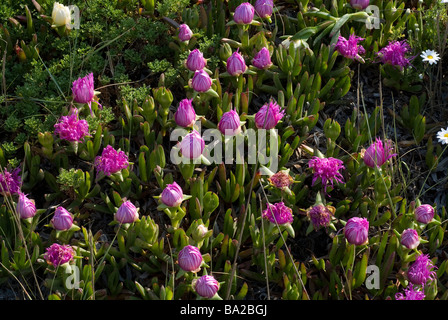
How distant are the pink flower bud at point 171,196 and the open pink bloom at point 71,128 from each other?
55cm

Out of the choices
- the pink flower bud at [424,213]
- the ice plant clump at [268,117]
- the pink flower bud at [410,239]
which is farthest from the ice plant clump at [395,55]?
the pink flower bud at [410,239]

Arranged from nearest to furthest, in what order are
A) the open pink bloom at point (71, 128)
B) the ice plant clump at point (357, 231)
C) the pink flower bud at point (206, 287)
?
the pink flower bud at point (206, 287) < the ice plant clump at point (357, 231) < the open pink bloom at point (71, 128)

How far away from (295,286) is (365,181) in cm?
69

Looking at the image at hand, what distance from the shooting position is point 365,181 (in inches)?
110

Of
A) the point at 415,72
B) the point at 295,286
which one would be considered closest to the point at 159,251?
the point at 295,286

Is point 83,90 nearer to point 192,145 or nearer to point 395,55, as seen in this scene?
point 192,145

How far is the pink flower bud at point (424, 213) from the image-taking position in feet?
8.27

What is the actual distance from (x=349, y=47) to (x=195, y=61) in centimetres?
88

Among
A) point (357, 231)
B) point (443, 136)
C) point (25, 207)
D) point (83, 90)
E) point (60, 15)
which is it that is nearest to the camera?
point (357, 231)

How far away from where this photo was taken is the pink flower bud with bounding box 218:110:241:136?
2701 millimetres

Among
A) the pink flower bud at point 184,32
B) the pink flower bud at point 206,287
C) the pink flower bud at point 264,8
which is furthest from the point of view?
the pink flower bud at point 264,8

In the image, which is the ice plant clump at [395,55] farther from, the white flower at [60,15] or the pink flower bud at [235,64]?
the white flower at [60,15]

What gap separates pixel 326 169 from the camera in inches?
107

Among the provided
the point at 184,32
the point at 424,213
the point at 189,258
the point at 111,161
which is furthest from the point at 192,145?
the point at 424,213
